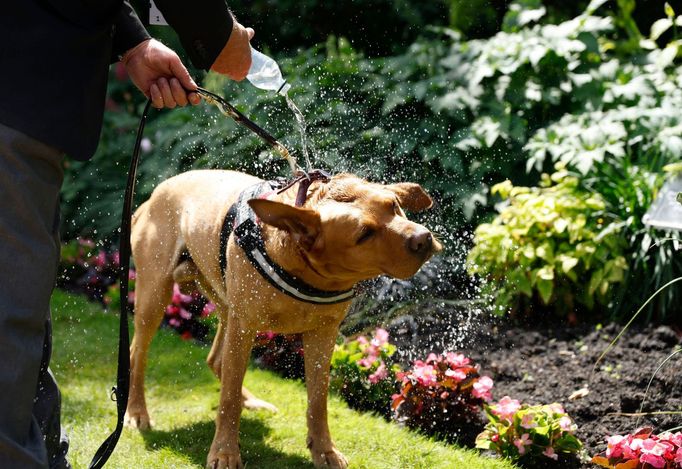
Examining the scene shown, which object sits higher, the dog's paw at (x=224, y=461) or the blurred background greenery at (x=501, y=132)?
the blurred background greenery at (x=501, y=132)

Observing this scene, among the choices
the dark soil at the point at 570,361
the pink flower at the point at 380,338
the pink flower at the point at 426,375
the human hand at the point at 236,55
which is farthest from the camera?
the pink flower at the point at 380,338

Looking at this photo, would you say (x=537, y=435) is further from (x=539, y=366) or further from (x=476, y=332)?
(x=476, y=332)

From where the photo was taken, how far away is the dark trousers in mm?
2059

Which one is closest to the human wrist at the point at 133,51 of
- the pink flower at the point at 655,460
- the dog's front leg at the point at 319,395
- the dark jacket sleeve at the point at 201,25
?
the dark jacket sleeve at the point at 201,25

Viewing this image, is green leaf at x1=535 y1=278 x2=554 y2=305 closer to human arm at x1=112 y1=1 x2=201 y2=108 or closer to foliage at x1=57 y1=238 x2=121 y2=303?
human arm at x1=112 y1=1 x2=201 y2=108

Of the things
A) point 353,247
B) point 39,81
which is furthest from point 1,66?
point 353,247

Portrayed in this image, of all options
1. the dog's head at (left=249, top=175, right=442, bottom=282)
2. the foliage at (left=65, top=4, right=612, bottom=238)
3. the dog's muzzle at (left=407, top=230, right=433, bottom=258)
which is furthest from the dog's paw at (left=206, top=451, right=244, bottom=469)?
the foliage at (left=65, top=4, right=612, bottom=238)

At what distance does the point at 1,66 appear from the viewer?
207 centimetres

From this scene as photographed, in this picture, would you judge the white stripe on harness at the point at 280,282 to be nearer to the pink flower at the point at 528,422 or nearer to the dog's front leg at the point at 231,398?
the dog's front leg at the point at 231,398

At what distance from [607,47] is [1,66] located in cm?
517

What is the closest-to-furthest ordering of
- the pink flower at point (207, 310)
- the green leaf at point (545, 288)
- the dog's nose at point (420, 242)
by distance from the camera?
the dog's nose at point (420, 242)
the green leaf at point (545, 288)
the pink flower at point (207, 310)

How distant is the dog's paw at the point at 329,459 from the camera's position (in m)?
3.70

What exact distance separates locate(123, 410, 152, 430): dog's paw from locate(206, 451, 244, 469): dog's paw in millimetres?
766

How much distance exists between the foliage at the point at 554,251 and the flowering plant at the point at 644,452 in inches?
72.5
